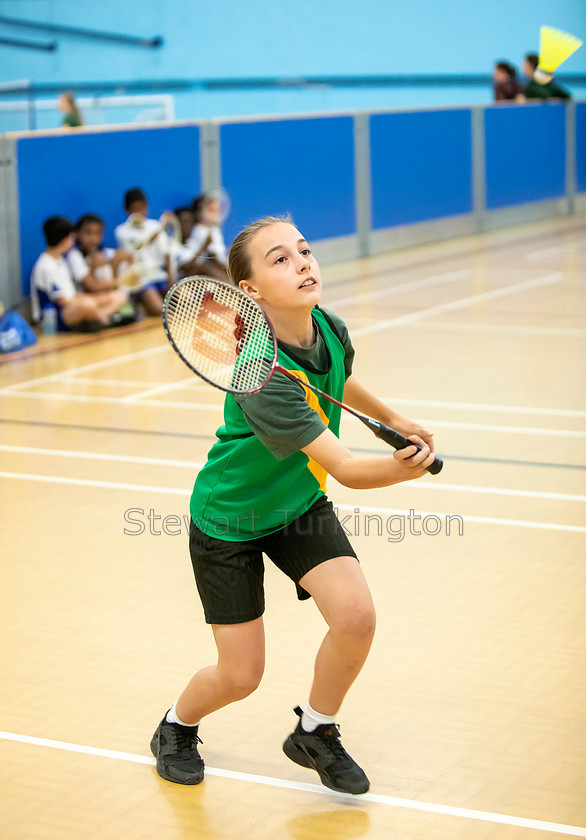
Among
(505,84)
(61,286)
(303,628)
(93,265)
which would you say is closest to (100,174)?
(93,265)

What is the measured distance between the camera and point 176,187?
1180 centimetres

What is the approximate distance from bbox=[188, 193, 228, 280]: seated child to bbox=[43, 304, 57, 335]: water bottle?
1556 mm

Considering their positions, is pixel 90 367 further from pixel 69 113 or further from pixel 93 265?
pixel 69 113

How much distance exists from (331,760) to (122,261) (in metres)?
7.98

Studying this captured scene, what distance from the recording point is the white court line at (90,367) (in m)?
8.26

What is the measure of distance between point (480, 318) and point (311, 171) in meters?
4.08

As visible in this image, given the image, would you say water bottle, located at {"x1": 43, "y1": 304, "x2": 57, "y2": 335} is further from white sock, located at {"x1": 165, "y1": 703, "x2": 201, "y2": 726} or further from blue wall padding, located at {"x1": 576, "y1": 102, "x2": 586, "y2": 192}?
blue wall padding, located at {"x1": 576, "y1": 102, "x2": 586, "y2": 192}

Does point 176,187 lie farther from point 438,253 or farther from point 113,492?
point 113,492

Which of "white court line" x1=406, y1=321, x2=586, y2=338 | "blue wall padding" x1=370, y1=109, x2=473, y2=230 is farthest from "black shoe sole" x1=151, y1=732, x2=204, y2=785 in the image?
"blue wall padding" x1=370, y1=109, x2=473, y2=230

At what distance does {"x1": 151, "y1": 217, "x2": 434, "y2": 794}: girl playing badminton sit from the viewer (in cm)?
292

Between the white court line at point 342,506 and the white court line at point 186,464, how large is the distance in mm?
356

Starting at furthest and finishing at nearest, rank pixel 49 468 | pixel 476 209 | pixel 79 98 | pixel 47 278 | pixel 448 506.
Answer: pixel 79 98
pixel 476 209
pixel 47 278
pixel 49 468
pixel 448 506

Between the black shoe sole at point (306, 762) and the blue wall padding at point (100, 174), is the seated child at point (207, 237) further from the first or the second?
the black shoe sole at point (306, 762)

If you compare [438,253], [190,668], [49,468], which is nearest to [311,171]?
[438,253]
